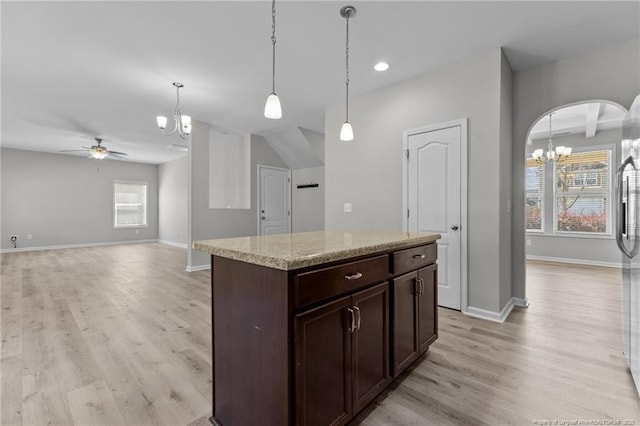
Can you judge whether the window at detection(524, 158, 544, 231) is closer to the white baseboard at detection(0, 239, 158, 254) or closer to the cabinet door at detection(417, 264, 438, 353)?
the cabinet door at detection(417, 264, 438, 353)

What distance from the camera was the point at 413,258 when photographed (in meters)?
1.95

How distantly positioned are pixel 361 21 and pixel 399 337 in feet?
8.32

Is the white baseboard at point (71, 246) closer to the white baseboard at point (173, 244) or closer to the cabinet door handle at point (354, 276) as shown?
the white baseboard at point (173, 244)

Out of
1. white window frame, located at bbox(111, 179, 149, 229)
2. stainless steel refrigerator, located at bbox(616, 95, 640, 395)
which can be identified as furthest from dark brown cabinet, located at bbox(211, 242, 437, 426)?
white window frame, located at bbox(111, 179, 149, 229)

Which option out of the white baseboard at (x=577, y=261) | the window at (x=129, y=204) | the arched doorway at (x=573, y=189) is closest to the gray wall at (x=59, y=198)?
the window at (x=129, y=204)

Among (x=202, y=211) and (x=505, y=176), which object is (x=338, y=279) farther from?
(x=202, y=211)

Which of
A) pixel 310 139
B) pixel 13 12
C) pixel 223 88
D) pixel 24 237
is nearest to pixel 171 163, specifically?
pixel 24 237

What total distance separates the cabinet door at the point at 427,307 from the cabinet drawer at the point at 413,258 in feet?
0.20

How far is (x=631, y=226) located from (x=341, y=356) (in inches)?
79.2

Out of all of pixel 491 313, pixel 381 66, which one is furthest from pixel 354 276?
pixel 381 66

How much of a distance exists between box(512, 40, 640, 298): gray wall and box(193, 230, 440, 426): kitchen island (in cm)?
247

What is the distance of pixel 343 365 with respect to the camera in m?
1.39

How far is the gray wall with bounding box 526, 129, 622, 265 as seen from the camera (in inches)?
218

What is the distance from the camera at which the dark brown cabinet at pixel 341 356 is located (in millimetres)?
1202
